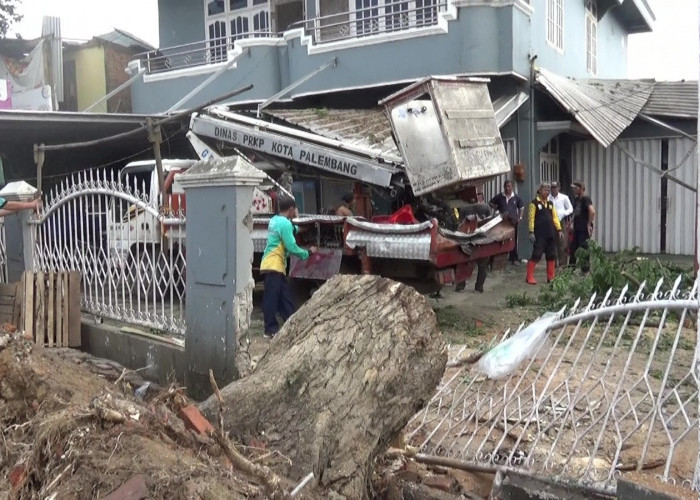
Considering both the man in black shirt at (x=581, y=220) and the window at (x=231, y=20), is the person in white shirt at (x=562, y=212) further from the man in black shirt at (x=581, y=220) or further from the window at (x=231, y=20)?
the window at (x=231, y=20)

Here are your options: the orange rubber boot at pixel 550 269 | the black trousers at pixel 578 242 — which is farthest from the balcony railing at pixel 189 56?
the orange rubber boot at pixel 550 269

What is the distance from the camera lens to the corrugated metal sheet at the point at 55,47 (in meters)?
16.1

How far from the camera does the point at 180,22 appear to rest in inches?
683

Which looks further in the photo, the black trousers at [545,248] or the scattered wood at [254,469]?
the black trousers at [545,248]

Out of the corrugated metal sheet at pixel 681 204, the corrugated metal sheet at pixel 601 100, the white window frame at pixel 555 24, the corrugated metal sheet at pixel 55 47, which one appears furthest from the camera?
the corrugated metal sheet at pixel 55 47

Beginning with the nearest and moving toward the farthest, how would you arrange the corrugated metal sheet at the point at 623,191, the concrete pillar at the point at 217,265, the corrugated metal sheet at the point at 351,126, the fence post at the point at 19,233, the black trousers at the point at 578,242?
the concrete pillar at the point at 217,265
the fence post at the point at 19,233
the corrugated metal sheet at the point at 351,126
the black trousers at the point at 578,242
the corrugated metal sheet at the point at 623,191

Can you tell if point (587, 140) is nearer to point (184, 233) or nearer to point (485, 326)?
point (485, 326)

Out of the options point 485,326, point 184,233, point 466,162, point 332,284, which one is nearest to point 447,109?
point 466,162

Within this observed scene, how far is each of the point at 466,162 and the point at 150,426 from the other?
5.58 metres

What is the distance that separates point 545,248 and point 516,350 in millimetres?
6040

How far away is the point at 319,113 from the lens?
1138cm

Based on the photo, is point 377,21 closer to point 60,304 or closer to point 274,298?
point 274,298

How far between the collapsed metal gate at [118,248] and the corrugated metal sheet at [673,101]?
9.92m

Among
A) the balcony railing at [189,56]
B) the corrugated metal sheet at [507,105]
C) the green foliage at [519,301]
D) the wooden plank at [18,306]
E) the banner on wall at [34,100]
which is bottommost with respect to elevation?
the green foliage at [519,301]
